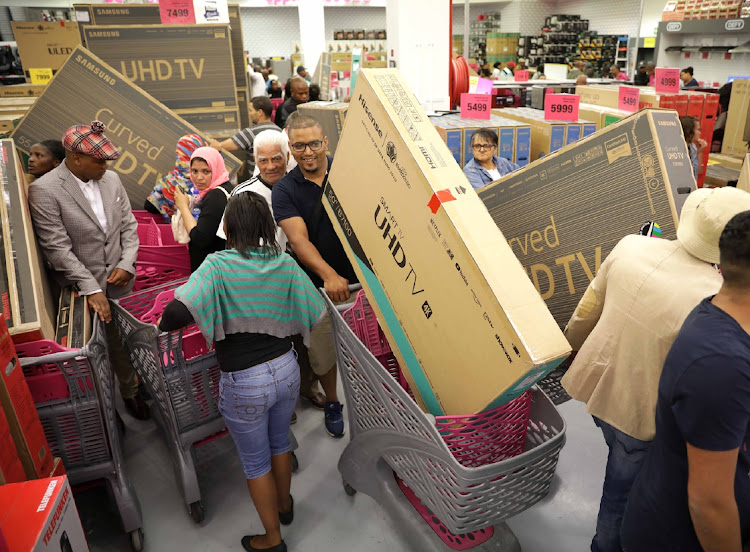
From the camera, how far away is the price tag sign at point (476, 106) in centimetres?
389

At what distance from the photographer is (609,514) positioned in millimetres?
1783

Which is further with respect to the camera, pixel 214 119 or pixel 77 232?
pixel 214 119

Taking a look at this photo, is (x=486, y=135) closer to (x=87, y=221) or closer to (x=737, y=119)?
(x=87, y=221)

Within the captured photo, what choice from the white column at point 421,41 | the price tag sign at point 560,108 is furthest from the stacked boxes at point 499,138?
the white column at point 421,41

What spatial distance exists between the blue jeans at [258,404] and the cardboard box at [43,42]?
6.02 metres

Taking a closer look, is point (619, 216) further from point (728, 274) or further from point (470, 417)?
point (470, 417)

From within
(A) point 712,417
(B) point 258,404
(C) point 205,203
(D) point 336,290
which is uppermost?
(C) point 205,203

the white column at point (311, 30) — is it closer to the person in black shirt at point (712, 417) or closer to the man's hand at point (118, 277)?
the man's hand at point (118, 277)

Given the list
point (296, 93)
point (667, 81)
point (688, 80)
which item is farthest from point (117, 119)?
point (688, 80)

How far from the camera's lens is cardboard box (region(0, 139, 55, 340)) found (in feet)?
6.51

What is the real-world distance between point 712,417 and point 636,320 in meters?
0.41

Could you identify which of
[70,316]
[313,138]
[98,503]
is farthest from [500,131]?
[98,503]

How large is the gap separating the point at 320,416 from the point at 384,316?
1.36 metres

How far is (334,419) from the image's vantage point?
2.84 meters
